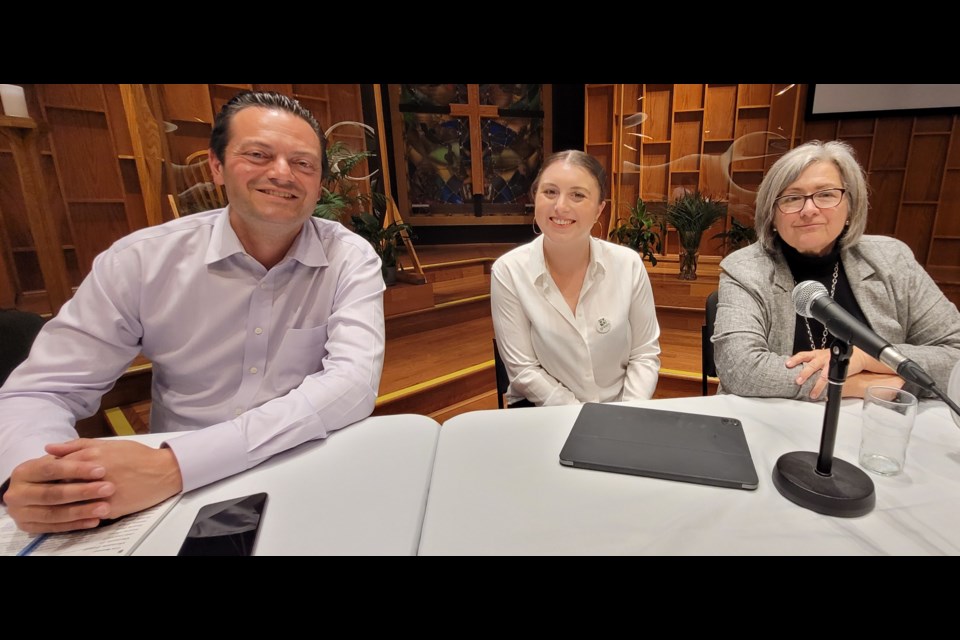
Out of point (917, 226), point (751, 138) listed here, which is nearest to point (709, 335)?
point (751, 138)

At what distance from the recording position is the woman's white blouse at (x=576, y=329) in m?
1.77

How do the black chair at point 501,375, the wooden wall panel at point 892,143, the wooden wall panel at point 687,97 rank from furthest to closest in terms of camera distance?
the wooden wall panel at point 687,97, the wooden wall panel at point 892,143, the black chair at point 501,375

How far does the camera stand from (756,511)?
85cm

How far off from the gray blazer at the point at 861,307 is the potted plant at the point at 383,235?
281 cm

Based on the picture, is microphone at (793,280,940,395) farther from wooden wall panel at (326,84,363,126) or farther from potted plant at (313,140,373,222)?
wooden wall panel at (326,84,363,126)

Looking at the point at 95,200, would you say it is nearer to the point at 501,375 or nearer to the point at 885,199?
the point at 501,375

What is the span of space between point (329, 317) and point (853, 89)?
20.4 ft

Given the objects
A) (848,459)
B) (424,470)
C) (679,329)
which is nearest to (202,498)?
(424,470)

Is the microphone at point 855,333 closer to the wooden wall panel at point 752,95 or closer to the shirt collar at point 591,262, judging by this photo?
the shirt collar at point 591,262

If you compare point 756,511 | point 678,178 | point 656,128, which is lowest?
point 756,511

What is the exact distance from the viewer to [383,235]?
388cm

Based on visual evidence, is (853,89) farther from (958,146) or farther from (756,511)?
(756,511)

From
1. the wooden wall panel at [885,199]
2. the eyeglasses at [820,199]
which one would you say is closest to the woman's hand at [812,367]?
the eyeglasses at [820,199]

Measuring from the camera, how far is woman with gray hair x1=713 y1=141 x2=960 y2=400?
1443mm
